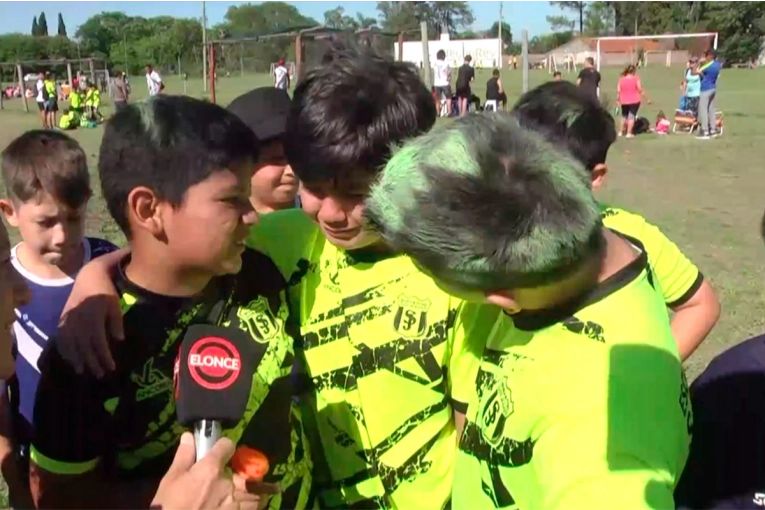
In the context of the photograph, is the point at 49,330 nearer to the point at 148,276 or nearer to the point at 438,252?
the point at 148,276

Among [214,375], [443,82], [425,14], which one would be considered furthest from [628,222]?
[425,14]

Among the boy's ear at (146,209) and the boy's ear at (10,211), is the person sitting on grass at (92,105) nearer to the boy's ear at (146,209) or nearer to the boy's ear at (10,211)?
the boy's ear at (10,211)

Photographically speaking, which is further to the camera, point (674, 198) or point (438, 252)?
point (674, 198)

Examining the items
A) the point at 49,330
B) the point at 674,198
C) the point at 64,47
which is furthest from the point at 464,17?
the point at 49,330

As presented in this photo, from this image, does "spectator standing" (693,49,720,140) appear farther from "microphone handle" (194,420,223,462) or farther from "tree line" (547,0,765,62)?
"tree line" (547,0,765,62)

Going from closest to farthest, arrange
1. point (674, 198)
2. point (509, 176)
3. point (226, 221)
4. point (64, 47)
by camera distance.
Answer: point (509, 176)
point (226, 221)
point (674, 198)
point (64, 47)

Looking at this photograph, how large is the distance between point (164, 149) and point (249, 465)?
2.66 ft

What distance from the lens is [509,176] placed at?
1.27 meters

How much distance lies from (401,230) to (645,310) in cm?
41

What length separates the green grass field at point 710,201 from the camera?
6820mm

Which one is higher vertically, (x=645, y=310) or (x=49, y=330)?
(x=645, y=310)

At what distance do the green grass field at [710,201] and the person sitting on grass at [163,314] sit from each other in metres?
4.15

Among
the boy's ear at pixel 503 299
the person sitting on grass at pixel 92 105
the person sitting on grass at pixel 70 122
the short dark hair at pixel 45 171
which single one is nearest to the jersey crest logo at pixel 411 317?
the boy's ear at pixel 503 299

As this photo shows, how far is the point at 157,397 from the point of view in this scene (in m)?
1.80
